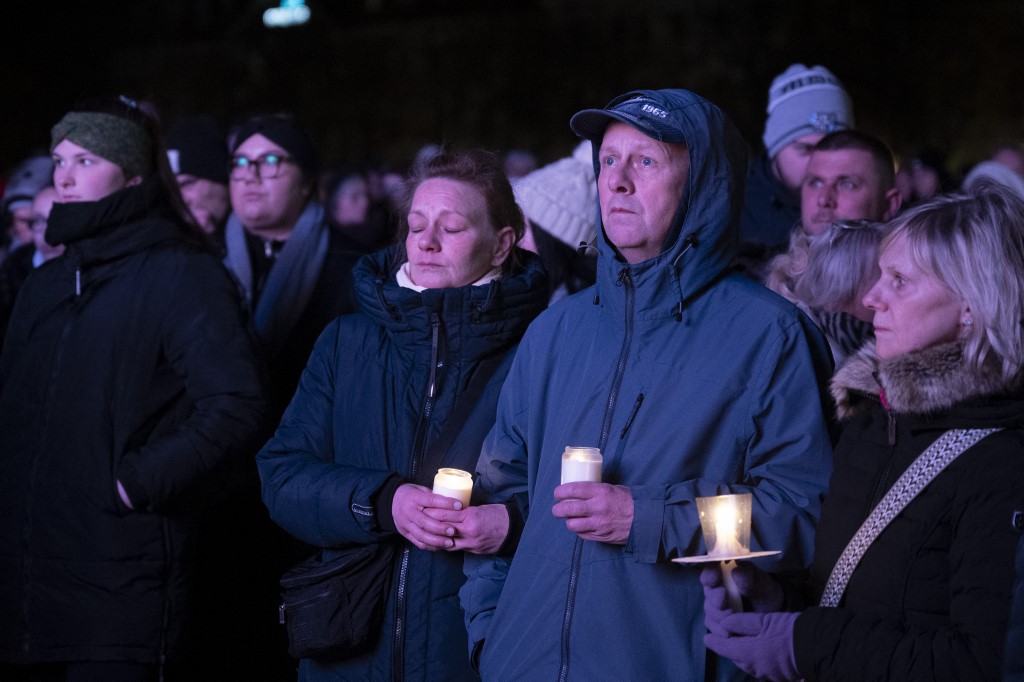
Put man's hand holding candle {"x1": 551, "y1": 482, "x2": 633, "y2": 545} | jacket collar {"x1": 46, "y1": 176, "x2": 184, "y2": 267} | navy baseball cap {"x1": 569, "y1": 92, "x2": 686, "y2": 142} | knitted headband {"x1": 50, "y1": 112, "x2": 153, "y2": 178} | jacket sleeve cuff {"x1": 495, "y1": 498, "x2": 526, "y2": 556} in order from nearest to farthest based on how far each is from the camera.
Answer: man's hand holding candle {"x1": 551, "y1": 482, "x2": 633, "y2": 545}, navy baseball cap {"x1": 569, "y1": 92, "x2": 686, "y2": 142}, jacket sleeve cuff {"x1": 495, "y1": 498, "x2": 526, "y2": 556}, jacket collar {"x1": 46, "y1": 176, "x2": 184, "y2": 267}, knitted headband {"x1": 50, "y1": 112, "x2": 153, "y2": 178}

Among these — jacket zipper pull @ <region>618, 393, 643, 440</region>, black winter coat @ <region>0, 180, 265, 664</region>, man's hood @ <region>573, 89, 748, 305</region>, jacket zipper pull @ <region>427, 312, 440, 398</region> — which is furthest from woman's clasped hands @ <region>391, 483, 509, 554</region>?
black winter coat @ <region>0, 180, 265, 664</region>

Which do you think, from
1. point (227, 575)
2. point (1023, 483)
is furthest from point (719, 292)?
point (227, 575)

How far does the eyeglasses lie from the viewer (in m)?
4.71

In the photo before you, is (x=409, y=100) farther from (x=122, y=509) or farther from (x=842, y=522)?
(x=842, y=522)

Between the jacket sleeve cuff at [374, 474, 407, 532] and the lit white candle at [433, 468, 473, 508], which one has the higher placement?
the lit white candle at [433, 468, 473, 508]

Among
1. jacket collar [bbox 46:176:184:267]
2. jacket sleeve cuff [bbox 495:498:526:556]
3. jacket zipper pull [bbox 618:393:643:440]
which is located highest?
jacket collar [bbox 46:176:184:267]

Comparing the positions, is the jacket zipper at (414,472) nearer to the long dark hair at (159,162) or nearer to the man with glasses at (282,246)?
the long dark hair at (159,162)

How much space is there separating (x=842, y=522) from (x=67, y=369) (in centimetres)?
225

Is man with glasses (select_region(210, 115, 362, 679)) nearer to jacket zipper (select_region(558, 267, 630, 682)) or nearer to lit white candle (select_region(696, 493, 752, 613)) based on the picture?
jacket zipper (select_region(558, 267, 630, 682))

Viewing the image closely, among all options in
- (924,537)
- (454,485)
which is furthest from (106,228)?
(924,537)

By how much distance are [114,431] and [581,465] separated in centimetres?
167

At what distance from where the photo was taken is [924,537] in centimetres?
197

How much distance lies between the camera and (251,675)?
165 inches

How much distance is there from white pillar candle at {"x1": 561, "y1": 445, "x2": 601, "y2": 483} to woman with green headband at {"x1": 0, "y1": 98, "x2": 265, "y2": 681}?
1382 millimetres
